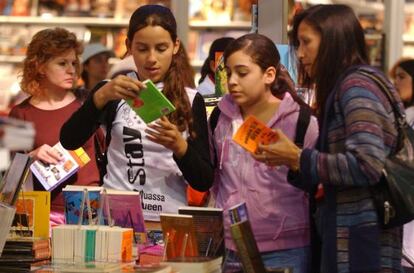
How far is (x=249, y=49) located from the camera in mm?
3676

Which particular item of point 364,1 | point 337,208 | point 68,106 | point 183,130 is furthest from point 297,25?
point 364,1

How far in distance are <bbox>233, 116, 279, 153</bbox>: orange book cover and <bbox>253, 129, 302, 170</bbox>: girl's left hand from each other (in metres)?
0.08

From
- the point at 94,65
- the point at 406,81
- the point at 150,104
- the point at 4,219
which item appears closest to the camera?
the point at 4,219

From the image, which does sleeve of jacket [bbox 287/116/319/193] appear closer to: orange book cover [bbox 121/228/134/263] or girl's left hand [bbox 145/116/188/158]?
girl's left hand [bbox 145/116/188/158]

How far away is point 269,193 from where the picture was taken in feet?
11.7

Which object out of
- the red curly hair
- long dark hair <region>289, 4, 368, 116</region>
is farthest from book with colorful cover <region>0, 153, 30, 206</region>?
the red curly hair

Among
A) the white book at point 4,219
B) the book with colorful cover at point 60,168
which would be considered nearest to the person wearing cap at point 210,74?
the book with colorful cover at point 60,168

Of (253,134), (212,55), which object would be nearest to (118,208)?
(253,134)

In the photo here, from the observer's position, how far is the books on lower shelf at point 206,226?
11.3 ft

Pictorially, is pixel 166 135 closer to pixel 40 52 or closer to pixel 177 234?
pixel 177 234

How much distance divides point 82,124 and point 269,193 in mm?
716

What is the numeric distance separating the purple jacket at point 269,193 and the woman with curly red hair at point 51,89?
134 cm

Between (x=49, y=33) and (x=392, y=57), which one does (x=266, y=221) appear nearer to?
Result: (x=49, y=33)

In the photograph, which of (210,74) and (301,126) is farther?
(210,74)
